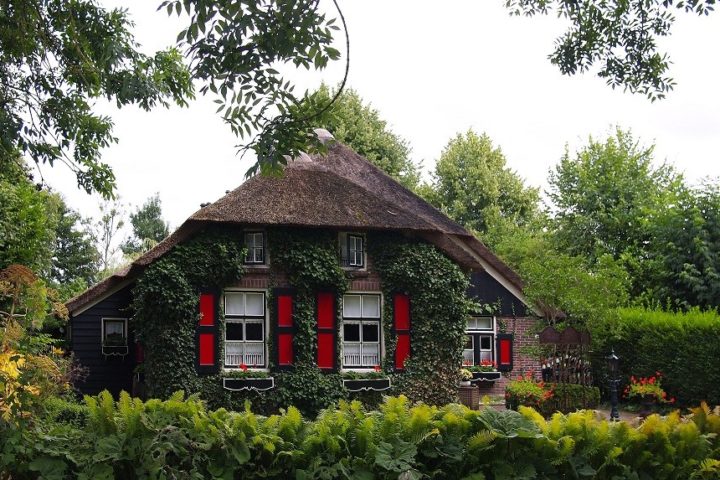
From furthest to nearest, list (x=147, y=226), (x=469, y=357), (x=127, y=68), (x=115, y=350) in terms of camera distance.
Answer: (x=147, y=226) → (x=469, y=357) → (x=115, y=350) → (x=127, y=68)

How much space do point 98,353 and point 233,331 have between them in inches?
201

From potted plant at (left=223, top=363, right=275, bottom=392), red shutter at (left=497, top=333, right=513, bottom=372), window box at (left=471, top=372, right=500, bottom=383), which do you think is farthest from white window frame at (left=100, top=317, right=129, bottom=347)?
red shutter at (left=497, top=333, right=513, bottom=372)

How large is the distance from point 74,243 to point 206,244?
29.5 meters

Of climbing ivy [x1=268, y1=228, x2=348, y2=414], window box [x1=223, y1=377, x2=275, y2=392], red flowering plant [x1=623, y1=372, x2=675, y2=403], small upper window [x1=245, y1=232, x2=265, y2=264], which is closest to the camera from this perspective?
window box [x1=223, y1=377, x2=275, y2=392]

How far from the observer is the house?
19.4 m

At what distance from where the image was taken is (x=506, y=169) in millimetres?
44000

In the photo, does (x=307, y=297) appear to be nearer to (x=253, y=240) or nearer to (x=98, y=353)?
(x=253, y=240)

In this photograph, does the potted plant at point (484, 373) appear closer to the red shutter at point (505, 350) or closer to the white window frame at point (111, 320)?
the red shutter at point (505, 350)

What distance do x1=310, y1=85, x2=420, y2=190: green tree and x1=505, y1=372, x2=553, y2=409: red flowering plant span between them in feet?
65.8

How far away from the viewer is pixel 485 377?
78.3ft

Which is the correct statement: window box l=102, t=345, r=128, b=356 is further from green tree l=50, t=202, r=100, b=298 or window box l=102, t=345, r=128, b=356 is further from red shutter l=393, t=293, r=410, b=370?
green tree l=50, t=202, r=100, b=298

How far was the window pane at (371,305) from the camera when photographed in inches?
813

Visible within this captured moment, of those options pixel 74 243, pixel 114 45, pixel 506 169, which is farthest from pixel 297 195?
pixel 74 243

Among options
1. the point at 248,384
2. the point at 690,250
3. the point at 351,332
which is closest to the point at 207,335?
the point at 248,384
